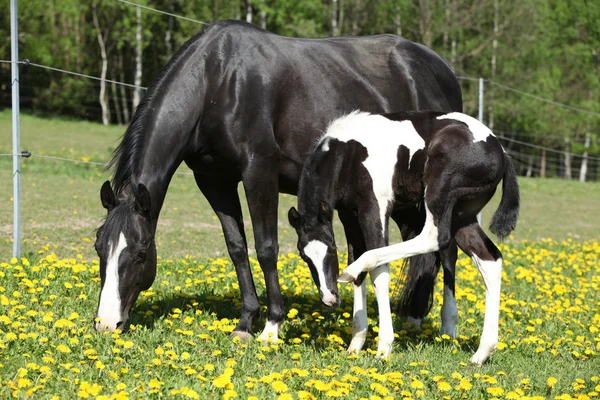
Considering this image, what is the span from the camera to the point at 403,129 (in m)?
5.26

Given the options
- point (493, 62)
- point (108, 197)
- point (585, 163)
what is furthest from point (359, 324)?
point (585, 163)

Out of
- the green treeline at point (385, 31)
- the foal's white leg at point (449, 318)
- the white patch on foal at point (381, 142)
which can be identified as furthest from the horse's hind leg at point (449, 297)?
the green treeline at point (385, 31)

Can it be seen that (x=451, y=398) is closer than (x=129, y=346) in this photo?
Yes

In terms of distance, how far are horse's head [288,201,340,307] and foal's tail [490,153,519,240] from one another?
4.23 ft

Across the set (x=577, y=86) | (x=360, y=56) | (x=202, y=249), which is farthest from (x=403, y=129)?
(x=577, y=86)

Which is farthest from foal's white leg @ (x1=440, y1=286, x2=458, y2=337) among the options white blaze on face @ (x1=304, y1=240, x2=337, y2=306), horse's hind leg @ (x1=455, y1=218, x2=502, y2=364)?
white blaze on face @ (x1=304, y1=240, x2=337, y2=306)

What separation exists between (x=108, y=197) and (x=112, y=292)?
64 cm

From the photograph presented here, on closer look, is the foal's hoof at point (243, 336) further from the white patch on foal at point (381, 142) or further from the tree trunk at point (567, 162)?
the tree trunk at point (567, 162)

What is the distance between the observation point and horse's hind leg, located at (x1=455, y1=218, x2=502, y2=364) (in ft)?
17.0

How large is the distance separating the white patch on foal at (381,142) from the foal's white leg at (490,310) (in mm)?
829

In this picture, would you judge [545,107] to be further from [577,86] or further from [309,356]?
[309,356]

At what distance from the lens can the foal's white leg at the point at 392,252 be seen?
483 cm

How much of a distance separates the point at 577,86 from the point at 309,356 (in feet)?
129

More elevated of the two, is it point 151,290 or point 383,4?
point 383,4
